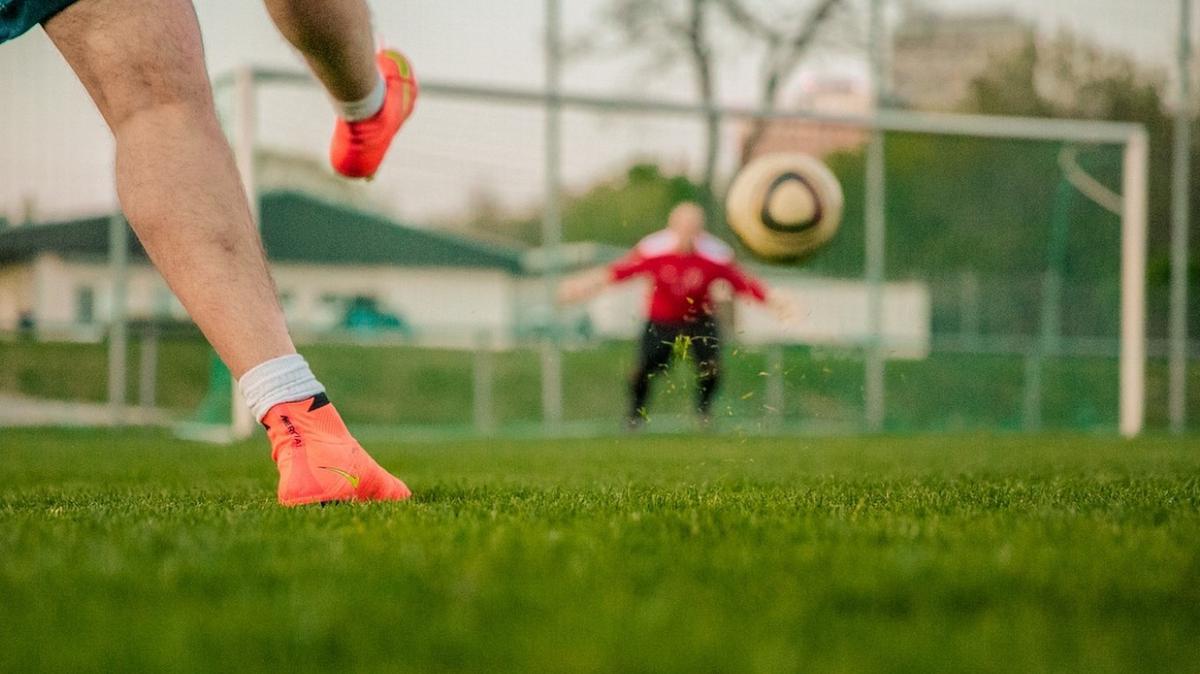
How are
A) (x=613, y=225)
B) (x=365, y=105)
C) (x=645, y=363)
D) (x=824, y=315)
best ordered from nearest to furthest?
(x=365, y=105), (x=645, y=363), (x=613, y=225), (x=824, y=315)

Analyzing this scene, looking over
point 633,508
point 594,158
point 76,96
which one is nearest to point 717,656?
point 633,508

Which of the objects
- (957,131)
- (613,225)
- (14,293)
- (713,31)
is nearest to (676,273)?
(613,225)

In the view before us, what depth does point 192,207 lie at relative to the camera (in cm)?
197

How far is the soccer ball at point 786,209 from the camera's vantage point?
6.06 meters

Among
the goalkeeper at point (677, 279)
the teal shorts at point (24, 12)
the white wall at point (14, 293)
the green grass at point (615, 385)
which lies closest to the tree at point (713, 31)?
the green grass at point (615, 385)

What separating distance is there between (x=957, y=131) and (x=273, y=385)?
8650 mm

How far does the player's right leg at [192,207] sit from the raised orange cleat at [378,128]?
676 millimetres

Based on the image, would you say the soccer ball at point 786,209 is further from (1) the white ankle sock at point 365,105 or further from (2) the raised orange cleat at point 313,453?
(2) the raised orange cleat at point 313,453

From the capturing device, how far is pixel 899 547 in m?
1.54

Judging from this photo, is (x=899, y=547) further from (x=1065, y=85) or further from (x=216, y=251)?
(x=1065, y=85)

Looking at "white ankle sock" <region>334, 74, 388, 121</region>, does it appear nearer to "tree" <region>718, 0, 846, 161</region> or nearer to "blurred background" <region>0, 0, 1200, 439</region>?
"blurred background" <region>0, 0, 1200, 439</region>

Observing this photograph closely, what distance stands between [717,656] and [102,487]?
7.80 feet

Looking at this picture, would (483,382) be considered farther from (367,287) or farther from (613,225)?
(613,225)

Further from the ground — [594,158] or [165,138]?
[594,158]
